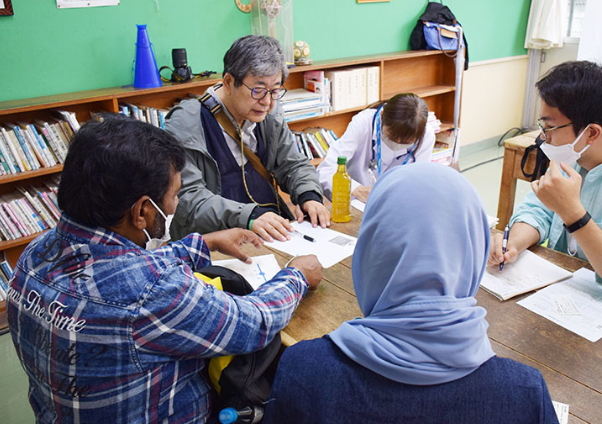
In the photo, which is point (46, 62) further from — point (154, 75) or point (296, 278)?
point (296, 278)

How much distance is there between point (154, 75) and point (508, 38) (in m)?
4.38

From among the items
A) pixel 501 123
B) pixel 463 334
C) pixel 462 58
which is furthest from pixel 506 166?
pixel 501 123

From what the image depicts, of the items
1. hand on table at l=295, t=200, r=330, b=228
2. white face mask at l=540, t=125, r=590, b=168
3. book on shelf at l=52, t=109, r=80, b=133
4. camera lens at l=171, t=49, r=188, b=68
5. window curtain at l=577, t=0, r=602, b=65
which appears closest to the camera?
white face mask at l=540, t=125, r=590, b=168

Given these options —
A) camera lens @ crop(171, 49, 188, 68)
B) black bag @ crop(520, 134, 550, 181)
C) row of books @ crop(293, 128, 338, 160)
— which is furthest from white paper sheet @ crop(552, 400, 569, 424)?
row of books @ crop(293, 128, 338, 160)

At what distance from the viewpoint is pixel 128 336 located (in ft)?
2.85

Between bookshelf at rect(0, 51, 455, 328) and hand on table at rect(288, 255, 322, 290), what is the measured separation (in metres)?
1.79

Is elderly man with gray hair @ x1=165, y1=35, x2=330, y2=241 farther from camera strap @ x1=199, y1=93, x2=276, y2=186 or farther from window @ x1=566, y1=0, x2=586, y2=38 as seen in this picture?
window @ x1=566, y1=0, x2=586, y2=38

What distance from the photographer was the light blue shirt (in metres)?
1.50

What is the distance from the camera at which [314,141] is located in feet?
11.8

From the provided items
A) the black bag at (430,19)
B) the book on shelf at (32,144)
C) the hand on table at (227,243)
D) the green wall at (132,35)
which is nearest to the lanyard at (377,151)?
the hand on table at (227,243)

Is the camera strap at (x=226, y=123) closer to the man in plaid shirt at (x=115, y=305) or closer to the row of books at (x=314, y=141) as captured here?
the man in plaid shirt at (x=115, y=305)

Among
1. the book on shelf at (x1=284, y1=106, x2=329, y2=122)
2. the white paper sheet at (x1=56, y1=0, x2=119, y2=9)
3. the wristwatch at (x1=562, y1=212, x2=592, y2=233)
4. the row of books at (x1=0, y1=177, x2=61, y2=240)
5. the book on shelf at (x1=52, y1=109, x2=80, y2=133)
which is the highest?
the white paper sheet at (x1=56, y1=0, x2=119, y2=9)

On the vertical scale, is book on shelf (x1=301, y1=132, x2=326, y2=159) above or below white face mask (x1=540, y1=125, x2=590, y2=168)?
below

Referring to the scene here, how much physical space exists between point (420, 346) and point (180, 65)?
2602 mm
